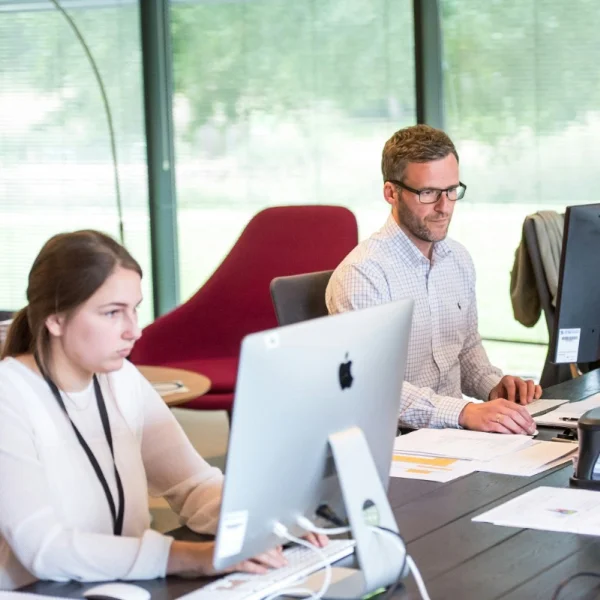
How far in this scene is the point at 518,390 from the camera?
10.2ft

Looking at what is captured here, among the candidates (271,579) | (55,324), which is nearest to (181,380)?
(55,324)

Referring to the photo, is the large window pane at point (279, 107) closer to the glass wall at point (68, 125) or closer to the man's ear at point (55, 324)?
the glass wall at point (68, 125)

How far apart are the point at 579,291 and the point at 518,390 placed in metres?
0.60

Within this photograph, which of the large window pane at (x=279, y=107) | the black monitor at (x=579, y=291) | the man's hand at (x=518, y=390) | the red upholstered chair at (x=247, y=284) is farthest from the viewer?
the large window pane at (x=279, y=107)

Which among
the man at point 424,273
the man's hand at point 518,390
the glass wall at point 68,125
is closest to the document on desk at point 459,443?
the man at point 424,273

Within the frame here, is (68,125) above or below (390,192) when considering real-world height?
above

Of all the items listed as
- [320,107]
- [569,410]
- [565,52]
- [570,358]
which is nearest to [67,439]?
[570,358]

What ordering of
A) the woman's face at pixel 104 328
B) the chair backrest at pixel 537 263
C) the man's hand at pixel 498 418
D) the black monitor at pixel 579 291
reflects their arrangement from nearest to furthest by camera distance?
1. the woman's face at pixel 104 328
2. the black monitor at pixel 579 291
3. the man's hand at pixel 498 418
4. the chair backrest at pixel 537 263

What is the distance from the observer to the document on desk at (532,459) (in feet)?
7.93

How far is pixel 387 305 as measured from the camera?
178 cm

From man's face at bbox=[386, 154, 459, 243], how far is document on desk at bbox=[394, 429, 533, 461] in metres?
0.63

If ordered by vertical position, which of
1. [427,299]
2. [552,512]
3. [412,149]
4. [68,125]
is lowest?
[552,512]

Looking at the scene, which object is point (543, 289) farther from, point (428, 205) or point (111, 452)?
point (111, 452)

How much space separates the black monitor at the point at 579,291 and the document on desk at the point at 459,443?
0.21 m
